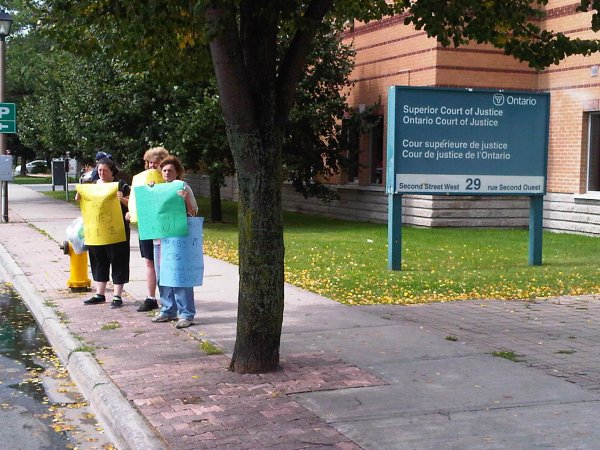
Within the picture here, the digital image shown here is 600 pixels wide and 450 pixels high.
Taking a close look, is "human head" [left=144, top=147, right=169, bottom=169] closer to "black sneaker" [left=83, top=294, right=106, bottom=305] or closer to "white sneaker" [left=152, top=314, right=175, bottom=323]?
"white sneaker" [left=152, top=314, right=175, bottom=323]

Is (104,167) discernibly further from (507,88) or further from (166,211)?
(507,88)

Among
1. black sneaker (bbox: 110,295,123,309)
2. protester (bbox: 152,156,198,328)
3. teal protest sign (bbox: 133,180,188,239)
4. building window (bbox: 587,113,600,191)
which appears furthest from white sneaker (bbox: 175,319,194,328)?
building window (bbox: 587,113,600,191)

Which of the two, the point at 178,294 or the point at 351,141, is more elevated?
the point at 351,141

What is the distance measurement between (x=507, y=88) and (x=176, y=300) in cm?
1391

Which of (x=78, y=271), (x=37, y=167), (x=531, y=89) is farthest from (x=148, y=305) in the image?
(x=37, y=167)

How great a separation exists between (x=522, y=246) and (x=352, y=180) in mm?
8339

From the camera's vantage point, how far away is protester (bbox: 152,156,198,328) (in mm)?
8469

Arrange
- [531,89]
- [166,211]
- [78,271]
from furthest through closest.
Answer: [531,89] → [78,271] → [166,211]

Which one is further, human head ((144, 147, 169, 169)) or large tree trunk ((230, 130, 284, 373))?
human head ((144, 147, 169, 169))

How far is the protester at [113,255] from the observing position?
9.60m

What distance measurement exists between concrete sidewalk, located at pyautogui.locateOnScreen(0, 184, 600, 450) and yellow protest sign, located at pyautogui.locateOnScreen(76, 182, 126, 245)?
2.65ft

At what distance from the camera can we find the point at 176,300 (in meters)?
8.58

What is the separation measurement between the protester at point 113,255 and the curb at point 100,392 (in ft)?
2.34

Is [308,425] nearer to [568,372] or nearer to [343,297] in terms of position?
[568,372]
